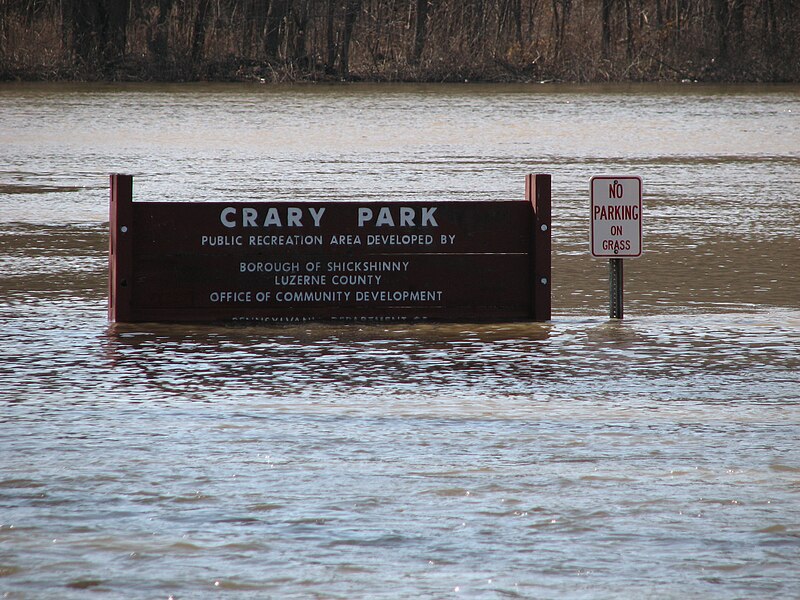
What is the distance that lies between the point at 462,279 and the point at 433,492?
399 cm

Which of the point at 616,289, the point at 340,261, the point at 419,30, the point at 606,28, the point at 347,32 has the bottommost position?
the point at 616,289

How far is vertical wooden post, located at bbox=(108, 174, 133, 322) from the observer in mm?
9164

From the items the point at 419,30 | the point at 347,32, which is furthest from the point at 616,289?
the point at 419,30

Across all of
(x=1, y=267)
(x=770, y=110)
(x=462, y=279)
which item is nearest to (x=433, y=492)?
(x=462, y=279)

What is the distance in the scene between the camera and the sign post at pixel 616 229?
9.30 m

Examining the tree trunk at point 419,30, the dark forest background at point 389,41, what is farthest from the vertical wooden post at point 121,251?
the tree trunk at point 419,30

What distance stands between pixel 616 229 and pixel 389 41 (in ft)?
160

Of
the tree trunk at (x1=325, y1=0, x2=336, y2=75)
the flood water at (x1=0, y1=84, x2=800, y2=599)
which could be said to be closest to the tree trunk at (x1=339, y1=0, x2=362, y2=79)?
the tree trunk at (x1=325, y1=0, x2=336, y2=75)

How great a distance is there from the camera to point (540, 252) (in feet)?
30.6

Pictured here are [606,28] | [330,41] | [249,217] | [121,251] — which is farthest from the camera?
[606,28]

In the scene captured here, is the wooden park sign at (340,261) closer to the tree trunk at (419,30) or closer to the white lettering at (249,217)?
the white lettering at (249,217)

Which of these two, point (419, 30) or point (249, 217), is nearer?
point (249, 217)

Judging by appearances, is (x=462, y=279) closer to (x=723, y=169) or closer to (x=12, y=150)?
(x=723, y=169)

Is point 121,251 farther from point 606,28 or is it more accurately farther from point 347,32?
point 606,28
